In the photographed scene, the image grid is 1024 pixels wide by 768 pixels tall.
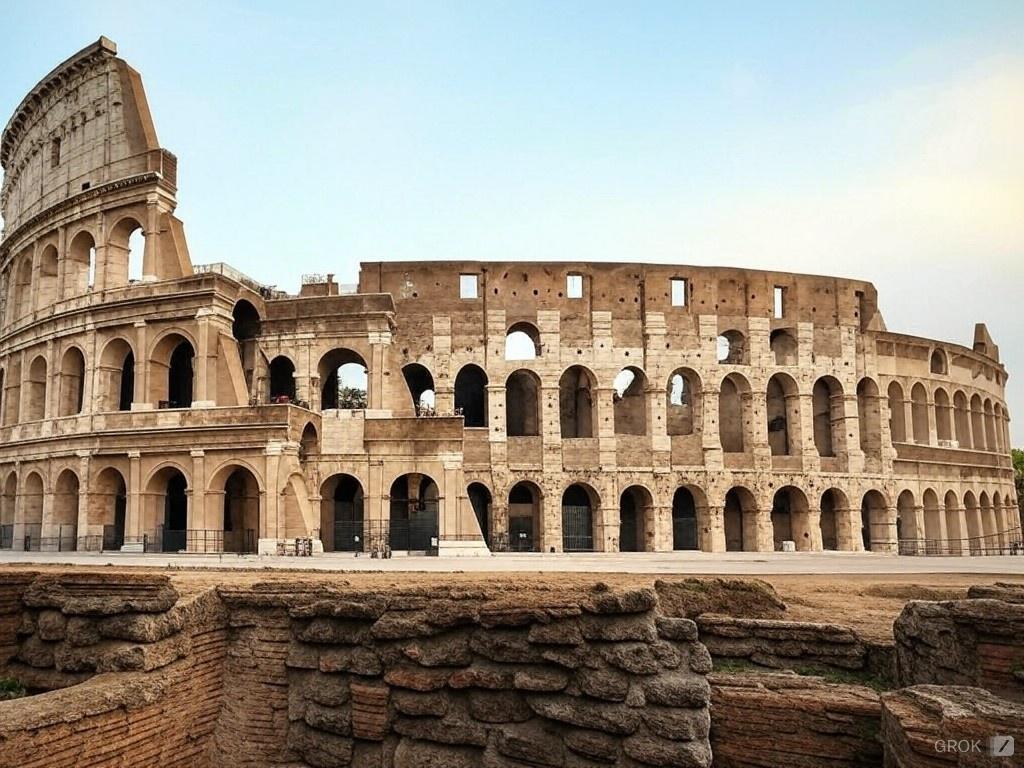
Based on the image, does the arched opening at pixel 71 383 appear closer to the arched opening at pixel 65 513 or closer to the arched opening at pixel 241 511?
the arched opening at pixel 65 513

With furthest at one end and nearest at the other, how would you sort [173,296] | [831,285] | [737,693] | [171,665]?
[831,285], [173,296], [171,665], [737,693]

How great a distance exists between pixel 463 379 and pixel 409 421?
22.7 ft

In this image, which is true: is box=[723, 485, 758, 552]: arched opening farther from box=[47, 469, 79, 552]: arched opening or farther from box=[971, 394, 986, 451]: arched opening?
box=[47, 469, 79, 552]: arched opening

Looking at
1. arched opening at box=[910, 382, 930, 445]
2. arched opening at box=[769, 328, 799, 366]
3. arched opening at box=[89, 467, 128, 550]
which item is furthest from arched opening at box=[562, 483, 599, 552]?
arched opening at box=[910, 382, 930, 445]

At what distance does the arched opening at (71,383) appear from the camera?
26.8 m

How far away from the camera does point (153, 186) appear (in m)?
25.4

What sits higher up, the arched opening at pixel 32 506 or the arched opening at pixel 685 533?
the arched opening at pixel 32 506

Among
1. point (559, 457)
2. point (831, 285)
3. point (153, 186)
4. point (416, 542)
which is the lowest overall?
point (416, 542)

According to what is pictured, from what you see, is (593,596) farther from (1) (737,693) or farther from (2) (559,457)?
(2) (559,457)

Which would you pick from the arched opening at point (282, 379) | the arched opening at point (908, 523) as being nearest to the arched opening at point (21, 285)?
the arched opening at point (282, 379)

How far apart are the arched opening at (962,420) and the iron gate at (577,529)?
62.6 feet

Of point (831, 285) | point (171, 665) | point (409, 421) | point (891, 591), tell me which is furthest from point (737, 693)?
point (831, 285)

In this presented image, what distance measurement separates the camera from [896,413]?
109 feet

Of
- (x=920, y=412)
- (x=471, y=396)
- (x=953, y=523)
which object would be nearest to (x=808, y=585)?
(x=471, y=396)
